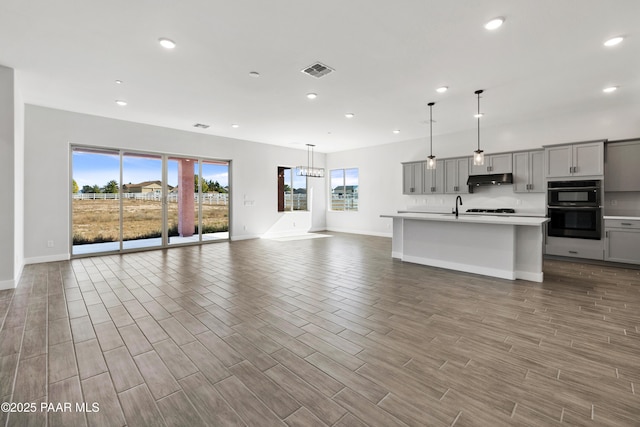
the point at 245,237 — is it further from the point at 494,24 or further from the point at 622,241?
the point at 622,241

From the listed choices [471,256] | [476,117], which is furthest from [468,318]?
[476,117]

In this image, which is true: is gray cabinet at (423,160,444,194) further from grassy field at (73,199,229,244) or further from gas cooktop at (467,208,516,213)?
grassy field at (73,199,229,244)

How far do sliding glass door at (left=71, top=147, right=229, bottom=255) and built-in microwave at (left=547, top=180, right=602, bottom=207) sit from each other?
7.79m

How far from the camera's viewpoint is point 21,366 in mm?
2076

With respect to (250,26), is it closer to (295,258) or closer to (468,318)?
(468,318)

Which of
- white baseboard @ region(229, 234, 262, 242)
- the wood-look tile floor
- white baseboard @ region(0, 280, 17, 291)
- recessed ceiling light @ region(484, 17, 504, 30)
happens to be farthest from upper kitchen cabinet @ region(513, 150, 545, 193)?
white baseboard @ region(0, 280, 17, 291)

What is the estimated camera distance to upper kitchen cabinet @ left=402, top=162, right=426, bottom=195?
777 centimetres

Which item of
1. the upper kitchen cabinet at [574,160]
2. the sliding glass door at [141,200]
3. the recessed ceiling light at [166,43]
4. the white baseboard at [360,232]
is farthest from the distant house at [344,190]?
the recessed ceiling light at [166,43]

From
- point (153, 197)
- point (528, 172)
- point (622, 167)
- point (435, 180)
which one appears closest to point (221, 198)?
point (153, 197)

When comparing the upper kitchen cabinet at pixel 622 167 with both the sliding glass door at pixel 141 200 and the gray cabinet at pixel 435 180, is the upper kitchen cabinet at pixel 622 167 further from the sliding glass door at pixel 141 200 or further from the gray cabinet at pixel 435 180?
the sliding glass door at pixel 141 200

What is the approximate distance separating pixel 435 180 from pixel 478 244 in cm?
324

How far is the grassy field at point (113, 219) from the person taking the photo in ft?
19.7

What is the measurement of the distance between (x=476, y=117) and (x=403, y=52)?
3.53 meters

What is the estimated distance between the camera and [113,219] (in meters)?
6.31
